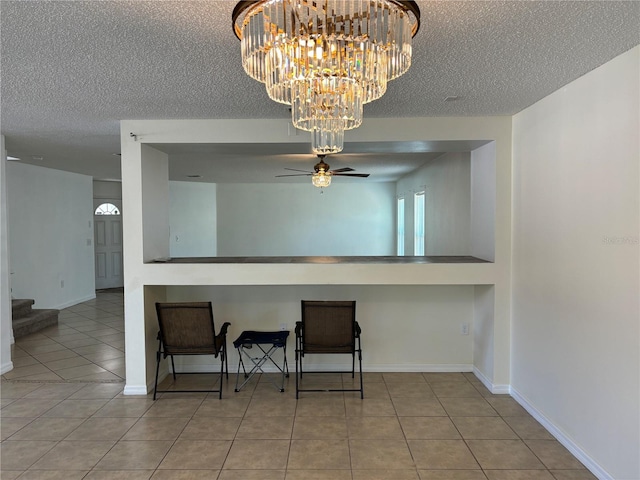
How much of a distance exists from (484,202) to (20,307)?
246 inches

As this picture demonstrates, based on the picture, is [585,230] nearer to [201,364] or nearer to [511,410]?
[511,410]

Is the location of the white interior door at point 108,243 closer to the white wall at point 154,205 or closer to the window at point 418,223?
the white wall at point 154,205

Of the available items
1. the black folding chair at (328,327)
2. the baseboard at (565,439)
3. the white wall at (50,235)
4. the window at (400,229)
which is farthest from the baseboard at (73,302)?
the baseboard at (565,439)

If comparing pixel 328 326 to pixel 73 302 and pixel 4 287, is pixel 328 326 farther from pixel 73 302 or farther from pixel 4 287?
pixel 73 302

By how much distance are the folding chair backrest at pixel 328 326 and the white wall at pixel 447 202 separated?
Answer: 2.14 m

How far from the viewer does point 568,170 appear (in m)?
2.69

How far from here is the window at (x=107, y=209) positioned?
29.5 feet

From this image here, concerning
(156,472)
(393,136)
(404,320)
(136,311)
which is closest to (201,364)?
(136,311)

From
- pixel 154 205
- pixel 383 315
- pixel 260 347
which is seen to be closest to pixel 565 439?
pixel 383 315

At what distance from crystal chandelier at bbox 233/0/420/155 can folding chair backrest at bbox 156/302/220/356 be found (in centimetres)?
243

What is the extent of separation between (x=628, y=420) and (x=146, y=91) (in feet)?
11.6

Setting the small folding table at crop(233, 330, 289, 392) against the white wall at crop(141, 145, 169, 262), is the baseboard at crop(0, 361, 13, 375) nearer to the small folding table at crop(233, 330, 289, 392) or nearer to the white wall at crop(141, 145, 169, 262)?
the white wall at crop(141, 145, 169, 262)

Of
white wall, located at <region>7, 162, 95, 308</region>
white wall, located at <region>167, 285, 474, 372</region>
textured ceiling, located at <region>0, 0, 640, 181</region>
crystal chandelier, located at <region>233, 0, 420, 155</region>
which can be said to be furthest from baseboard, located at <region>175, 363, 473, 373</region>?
white wall, located at <region>7, 162, 95, 308</region>

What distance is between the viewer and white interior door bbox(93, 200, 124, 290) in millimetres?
8945
